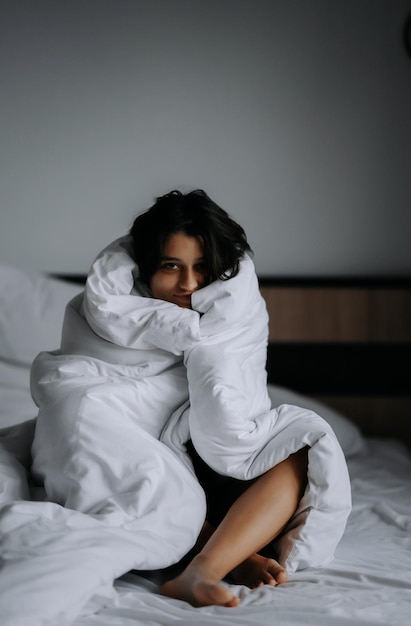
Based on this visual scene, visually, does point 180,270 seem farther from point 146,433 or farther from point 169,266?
point 146,433

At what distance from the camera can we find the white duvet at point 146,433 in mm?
1141

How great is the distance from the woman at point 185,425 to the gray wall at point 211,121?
1.03 meters

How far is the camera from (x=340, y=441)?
210 cm

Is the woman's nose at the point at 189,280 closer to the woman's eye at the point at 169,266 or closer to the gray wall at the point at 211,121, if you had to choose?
the woman's eye at the point at 169,266

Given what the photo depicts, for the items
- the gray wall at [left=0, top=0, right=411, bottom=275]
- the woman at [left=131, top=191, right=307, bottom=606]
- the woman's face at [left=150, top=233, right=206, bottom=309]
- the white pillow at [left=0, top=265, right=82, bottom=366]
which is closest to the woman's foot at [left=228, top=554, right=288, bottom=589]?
the woman at [left=131, top=191, right=307, bottom=606]

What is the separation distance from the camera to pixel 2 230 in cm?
247

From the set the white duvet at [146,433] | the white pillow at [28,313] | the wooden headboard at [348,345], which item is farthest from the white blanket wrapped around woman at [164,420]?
the wooden headboard at [348,345]

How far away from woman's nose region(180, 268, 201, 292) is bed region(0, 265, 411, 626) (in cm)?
45

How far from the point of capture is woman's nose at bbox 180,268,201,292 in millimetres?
1417

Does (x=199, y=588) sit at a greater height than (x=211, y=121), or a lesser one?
lesser

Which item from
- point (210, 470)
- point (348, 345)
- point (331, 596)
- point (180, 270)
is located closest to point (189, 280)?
point (180, 270)

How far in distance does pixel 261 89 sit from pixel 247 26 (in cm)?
21

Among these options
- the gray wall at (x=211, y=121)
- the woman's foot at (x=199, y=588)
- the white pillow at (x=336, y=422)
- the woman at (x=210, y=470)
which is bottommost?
the white pillow at (x=336, y=422)

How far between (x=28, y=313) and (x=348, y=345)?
41.8 inches
